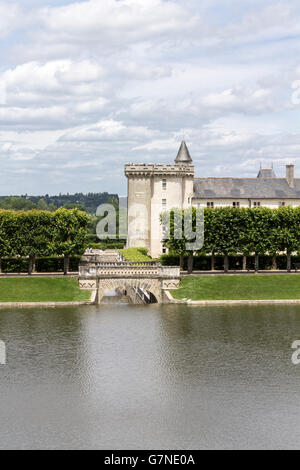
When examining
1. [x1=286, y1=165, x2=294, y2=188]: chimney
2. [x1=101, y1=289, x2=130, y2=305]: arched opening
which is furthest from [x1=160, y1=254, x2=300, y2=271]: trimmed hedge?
[x1=286, y1=165, x2=294, y2=188]: chimney

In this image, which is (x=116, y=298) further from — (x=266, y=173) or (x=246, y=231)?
(x=266, y=173)

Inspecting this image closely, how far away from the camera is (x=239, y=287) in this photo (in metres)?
80.0

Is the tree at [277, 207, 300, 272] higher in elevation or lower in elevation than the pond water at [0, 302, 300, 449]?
higher

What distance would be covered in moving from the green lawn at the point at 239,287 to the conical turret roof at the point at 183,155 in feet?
143

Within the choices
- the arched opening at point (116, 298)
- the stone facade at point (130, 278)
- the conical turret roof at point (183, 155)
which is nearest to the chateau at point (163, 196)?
the conical turret roof at point (183, 155)

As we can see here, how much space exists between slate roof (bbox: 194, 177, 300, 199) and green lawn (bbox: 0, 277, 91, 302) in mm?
41663

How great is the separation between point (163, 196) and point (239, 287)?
37.6m

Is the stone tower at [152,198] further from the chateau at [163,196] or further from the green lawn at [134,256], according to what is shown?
the green lawn at [134,256]

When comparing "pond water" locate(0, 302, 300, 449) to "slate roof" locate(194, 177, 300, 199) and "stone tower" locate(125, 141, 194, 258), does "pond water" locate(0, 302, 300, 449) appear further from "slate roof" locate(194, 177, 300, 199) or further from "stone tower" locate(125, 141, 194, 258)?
"slate roof" locate(194, 177, 300, 199)

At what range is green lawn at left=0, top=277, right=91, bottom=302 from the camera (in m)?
74.9

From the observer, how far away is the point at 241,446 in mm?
33219

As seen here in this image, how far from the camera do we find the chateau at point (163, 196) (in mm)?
113500

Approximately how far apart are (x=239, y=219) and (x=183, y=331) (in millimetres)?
33273

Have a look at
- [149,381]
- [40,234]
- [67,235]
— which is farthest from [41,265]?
[149,381]
